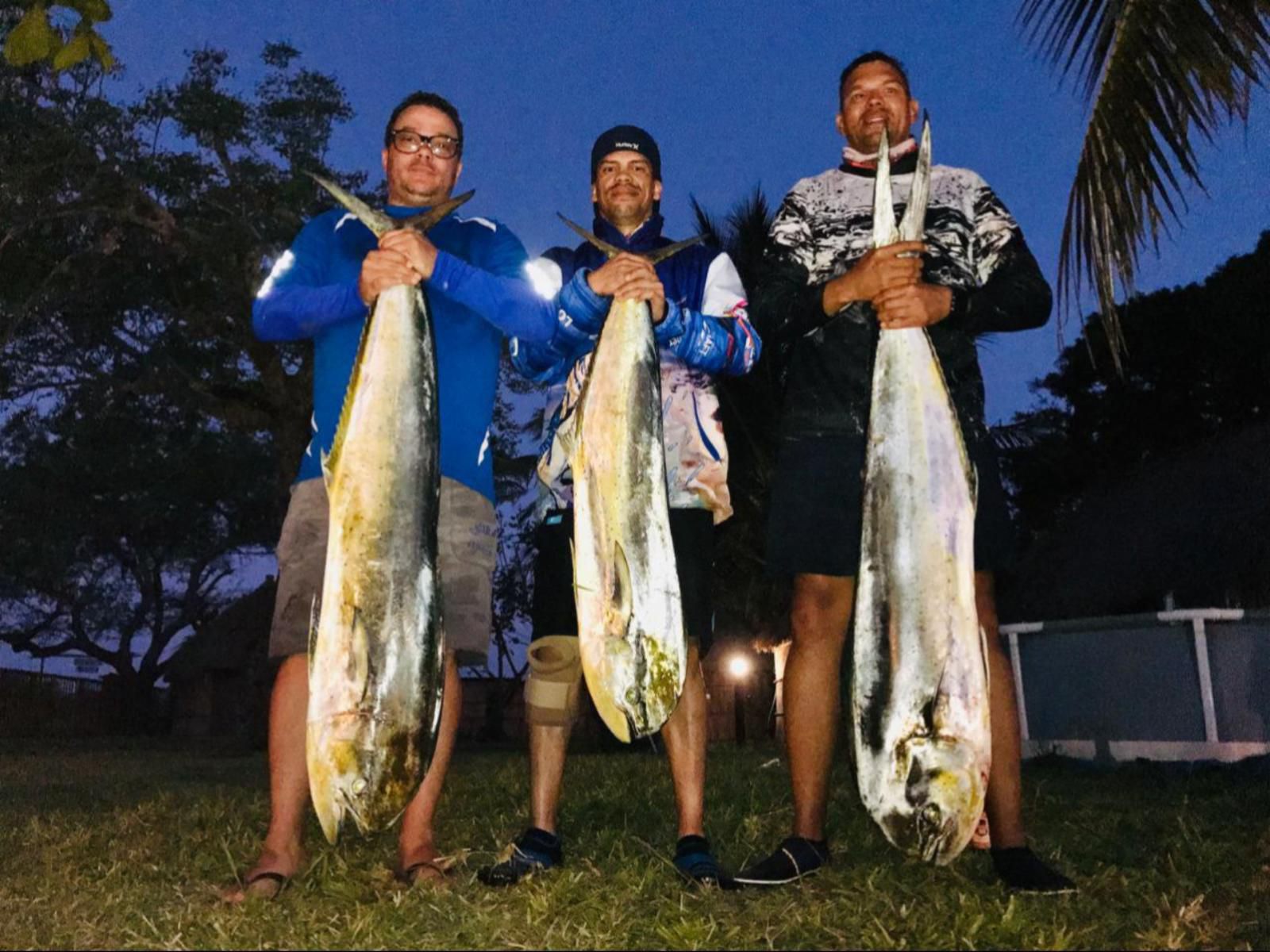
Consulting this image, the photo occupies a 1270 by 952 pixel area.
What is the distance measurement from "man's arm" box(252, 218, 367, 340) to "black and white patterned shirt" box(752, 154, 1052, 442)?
1126 millimetres

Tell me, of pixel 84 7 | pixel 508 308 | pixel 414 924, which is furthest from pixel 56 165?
pixel 414 924

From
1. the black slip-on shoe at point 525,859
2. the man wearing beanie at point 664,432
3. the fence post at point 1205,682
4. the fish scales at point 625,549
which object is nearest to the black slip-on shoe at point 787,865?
the man wearing beanie at point 664,432

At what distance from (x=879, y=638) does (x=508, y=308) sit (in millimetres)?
1375

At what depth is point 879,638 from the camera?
7.95 feet

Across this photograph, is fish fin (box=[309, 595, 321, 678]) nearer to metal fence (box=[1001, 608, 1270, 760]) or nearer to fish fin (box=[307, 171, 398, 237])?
fish fin (box=[307, 171, 398, 237])

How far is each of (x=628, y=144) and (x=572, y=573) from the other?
1280 mm

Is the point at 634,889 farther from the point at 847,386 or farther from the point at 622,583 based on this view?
the point at 847,386

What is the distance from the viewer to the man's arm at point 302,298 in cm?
319

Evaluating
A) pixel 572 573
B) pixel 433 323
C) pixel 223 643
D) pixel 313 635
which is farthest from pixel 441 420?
pixel 223 643

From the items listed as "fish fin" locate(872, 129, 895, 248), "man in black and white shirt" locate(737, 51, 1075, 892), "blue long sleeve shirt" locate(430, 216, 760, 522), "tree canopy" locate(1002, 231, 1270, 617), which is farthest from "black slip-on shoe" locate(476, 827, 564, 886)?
"tree canopy" locate(1002, 231, 1270, 617)

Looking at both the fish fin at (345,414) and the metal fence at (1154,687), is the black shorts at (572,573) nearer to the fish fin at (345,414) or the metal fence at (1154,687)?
the fish fin at (345,414)

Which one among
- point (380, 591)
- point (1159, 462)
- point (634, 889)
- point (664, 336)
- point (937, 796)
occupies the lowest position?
point (634, 889)

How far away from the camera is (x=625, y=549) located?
2.62 m

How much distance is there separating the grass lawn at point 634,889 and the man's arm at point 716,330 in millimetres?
1389
